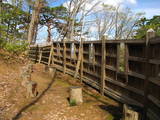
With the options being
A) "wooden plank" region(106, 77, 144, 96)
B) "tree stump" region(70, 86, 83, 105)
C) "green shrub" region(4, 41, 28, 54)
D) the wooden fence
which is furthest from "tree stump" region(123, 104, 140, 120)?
"green shrub" region(4, 41, 28, 54)

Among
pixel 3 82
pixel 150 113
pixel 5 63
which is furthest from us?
pixel 5 63

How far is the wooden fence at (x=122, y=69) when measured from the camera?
4.21 meters

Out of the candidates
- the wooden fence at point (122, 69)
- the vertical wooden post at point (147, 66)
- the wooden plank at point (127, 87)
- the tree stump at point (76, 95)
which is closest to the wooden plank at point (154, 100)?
the wooden fence at point (122, 69)

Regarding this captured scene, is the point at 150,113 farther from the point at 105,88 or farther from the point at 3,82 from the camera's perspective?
the point at 3,82

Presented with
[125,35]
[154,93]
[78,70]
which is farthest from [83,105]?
[125,35]

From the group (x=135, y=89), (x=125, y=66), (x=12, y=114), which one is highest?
(x=125, y=66)

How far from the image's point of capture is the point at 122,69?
5.59m

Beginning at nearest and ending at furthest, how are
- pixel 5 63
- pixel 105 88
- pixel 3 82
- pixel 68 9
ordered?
pixel 105 88, pixel 3 82, pixel 5 63, pixel 68 9

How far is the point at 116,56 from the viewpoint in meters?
5.86

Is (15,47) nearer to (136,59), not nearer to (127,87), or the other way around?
(127,87)

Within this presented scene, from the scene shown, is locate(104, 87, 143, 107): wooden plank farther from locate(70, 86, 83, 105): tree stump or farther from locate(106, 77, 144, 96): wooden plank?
locate(70, 86, 83, 105): tree stump

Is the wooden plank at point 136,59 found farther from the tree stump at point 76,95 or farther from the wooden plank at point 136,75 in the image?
the tree stump at point 76,95

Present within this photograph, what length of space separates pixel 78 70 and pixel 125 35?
1369 inches

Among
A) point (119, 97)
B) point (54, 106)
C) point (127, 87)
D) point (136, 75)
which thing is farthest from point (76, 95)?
point (136, 75)
